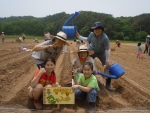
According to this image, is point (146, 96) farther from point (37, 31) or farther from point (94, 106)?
point (37, 31)

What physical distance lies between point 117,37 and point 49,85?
60.6 m

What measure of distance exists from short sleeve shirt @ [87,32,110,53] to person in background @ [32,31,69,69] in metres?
1.15

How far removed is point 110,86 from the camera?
5273 millimetres

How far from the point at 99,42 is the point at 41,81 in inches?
77.4

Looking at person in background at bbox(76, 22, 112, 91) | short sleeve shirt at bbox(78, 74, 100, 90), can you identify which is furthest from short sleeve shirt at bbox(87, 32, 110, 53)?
short sleeve shirt at bbox(78, 74, 100, 90)

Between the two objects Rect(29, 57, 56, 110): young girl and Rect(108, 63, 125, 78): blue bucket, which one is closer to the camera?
Rect(29, 57, 56, 110): young girl

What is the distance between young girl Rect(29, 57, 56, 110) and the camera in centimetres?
359

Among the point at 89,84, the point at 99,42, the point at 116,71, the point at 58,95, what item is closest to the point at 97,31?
the point at 99,42

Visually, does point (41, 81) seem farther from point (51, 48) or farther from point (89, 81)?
point (89, 81)

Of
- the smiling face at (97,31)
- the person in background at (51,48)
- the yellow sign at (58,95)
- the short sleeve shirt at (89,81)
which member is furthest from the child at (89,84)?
the smiling face at (97,31)

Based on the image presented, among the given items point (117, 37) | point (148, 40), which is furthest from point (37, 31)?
point (148, 40)

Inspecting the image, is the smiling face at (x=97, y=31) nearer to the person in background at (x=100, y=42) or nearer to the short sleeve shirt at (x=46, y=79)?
the person in background at (x=100, y=42)

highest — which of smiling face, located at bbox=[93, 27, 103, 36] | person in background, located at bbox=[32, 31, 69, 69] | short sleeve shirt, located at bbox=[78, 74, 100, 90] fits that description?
smiling face, located at bbox=[93, 27, 103, 36]

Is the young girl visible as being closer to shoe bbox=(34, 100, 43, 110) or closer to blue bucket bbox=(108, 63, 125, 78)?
shoe bbox=(34, 100, 43, 110)
